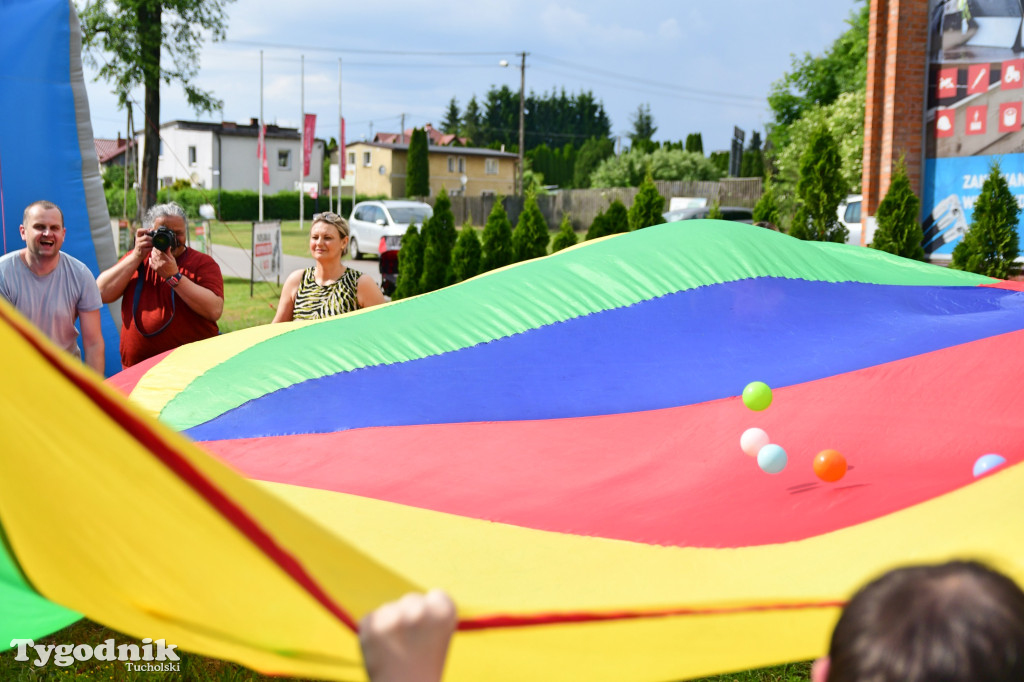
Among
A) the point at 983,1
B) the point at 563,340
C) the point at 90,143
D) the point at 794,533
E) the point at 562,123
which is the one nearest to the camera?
the point at 794,533

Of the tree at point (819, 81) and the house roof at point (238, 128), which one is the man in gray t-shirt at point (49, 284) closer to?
the tree at point (819, 81)

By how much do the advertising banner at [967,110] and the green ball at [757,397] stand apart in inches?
324

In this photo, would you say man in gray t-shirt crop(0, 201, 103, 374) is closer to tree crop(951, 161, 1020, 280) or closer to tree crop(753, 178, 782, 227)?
tree crop(951, 161, 1020, 280)

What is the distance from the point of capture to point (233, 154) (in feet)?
162

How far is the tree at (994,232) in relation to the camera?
9.17 metres

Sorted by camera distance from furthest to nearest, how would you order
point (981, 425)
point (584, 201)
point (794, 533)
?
point (584, 201), point (981, 425), point (794, 533)

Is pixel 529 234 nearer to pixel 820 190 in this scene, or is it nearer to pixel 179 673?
pixel 820 190

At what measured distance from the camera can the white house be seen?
48875mm

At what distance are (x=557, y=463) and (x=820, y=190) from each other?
28.2ft

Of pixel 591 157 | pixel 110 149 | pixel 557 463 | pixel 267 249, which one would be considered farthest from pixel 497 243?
pixel 110 149

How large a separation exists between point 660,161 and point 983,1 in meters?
33.5

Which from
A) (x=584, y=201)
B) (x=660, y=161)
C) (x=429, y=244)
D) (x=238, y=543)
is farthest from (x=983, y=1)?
(x=660, y=161)

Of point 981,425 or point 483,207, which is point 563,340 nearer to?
point 981,425

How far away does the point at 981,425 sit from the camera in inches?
115
